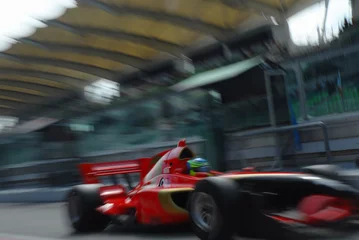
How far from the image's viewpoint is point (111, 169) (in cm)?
768

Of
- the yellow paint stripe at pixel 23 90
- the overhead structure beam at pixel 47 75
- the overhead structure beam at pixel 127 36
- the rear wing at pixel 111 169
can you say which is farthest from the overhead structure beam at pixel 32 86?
the rear wing at pixel 111 169

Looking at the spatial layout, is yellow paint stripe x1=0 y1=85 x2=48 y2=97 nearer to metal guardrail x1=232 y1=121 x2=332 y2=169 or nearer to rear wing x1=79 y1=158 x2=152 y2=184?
metal guardrail x1=232 y1=121 x2=332 y2=169

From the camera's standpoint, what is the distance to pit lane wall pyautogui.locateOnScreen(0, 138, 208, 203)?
1345 centimetres

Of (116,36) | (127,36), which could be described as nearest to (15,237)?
(116,36)

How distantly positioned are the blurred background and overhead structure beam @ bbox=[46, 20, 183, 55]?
0.14 ft

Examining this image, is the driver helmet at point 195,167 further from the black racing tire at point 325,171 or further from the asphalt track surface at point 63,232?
the black racing tire at point 325,171

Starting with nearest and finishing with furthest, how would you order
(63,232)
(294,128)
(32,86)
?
(63,232) → (294,128) → (32,86)

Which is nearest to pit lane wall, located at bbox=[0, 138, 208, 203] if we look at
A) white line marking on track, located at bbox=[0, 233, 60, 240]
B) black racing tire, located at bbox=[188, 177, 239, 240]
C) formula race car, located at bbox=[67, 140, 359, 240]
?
white line marking on track, located at bbox=[0, 233, 60, 240]

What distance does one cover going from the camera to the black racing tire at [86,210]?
6988 millimetres

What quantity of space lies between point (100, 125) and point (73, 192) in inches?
287

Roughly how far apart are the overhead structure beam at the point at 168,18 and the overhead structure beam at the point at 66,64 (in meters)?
6.54

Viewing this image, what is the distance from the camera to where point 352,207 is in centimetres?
479

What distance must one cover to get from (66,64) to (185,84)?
9.33 metres

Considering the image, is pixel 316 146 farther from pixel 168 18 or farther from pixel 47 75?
pixel 47 75
